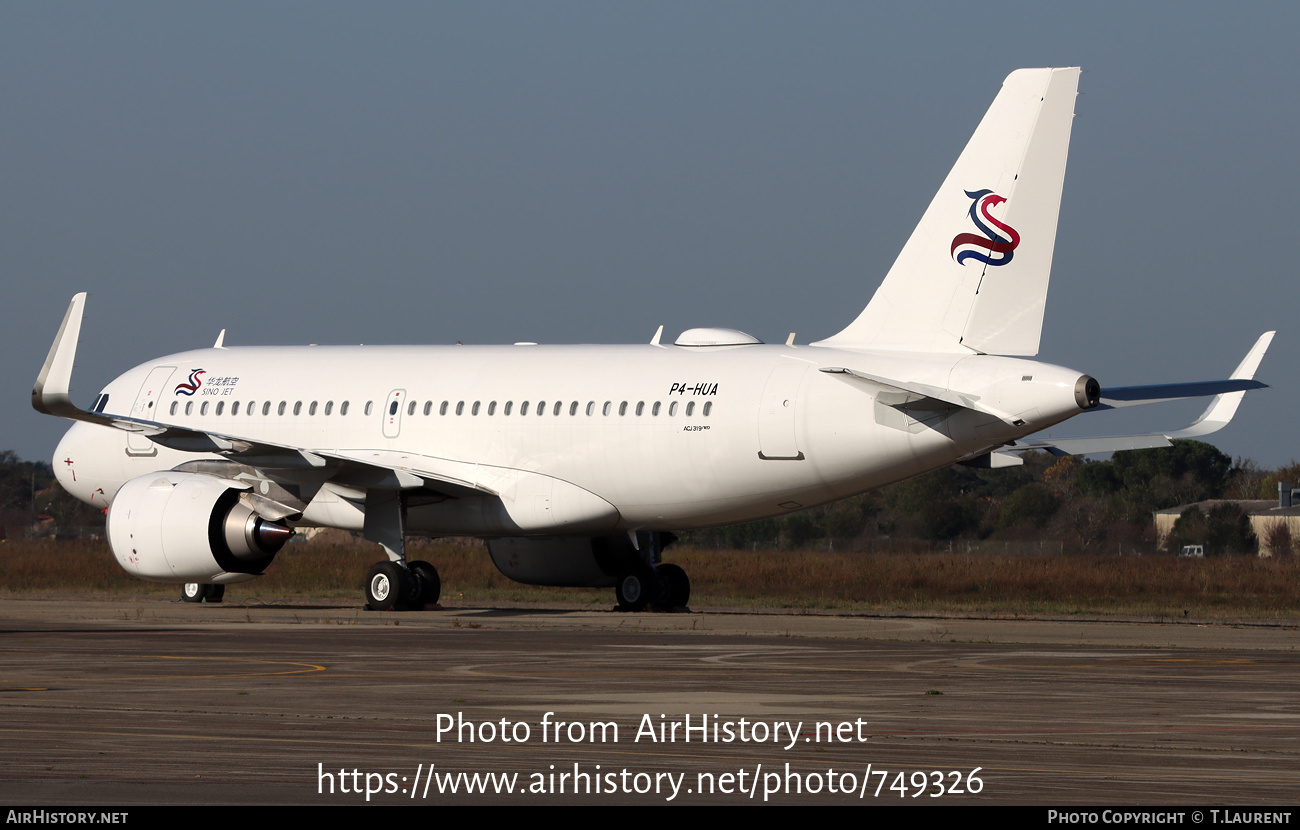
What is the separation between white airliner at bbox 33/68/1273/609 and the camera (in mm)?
27719

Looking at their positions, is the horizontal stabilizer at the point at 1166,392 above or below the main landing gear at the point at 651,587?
above

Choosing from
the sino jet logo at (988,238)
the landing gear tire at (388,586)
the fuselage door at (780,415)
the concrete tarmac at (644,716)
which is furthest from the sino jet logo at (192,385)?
the sino jet logo at (988,238)

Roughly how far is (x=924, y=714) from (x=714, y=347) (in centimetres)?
1709

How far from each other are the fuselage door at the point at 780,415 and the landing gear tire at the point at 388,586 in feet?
21.1

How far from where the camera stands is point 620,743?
12.9 metres

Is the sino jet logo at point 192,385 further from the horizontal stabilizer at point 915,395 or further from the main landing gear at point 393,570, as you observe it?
the horizontal stabilizer at point 915,395

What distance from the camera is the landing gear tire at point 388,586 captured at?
31.2m

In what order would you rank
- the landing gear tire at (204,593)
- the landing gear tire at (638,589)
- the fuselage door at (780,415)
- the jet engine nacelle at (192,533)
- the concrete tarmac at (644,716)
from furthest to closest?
1. the landing gear tire at (204,593)
2. the landing gear tire at (638,589)
3. the jet engine nacelle at (192,533)
4. the fuselage door at (780,415)
5. the concrete tarmac at (644,716)

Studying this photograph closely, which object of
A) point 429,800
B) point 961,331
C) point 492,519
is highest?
point 961,331

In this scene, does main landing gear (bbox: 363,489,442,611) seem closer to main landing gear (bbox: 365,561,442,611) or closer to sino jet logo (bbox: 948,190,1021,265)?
main landing gear (bbox: 365,561,442,611)

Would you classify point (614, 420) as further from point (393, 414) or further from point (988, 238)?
point (988, 238)
